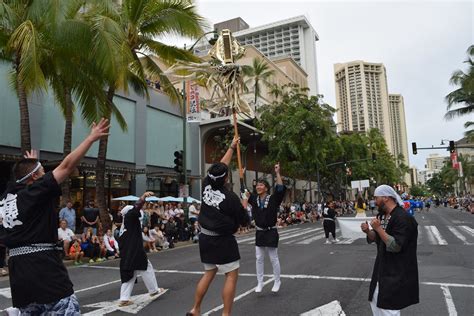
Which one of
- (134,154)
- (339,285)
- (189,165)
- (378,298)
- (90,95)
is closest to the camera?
(378,298)

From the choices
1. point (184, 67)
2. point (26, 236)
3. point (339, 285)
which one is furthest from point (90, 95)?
point (26, 236)

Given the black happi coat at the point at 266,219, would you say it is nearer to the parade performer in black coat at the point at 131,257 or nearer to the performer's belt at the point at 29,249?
the parade performer in black coat at the point at 131,257

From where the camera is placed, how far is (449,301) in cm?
666

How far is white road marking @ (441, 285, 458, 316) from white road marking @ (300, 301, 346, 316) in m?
1.52

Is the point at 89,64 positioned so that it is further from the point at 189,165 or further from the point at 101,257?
the point at 189,165

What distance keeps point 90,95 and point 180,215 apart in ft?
25.4

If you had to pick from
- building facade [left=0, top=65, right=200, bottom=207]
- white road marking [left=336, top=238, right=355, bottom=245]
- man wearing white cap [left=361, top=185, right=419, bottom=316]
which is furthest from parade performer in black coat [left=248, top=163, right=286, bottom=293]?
building facade [left=0, top=65, right=200, bottom=207]

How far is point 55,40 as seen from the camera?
1299 centimetres

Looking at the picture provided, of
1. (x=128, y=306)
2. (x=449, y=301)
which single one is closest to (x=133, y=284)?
(x=128, y=306)

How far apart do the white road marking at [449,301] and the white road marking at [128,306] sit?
4603mm

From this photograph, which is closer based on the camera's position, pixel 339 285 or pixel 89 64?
pixel 339 285

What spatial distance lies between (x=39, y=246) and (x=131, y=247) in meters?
3.79

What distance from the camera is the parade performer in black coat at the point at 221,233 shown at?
207 inches

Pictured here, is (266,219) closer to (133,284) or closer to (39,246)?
(133,284)
